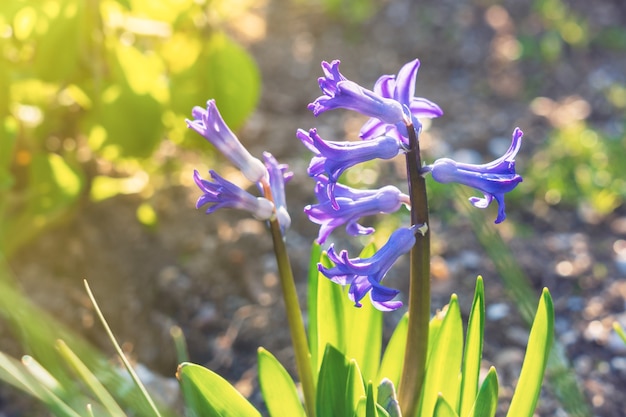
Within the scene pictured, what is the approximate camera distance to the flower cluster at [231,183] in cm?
115

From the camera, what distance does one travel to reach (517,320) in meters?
2.05

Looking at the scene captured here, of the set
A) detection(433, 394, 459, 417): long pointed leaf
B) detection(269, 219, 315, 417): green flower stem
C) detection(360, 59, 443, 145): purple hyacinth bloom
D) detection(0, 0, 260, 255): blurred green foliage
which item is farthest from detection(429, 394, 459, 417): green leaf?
detection(0, 0, 260, 255): blurred green foliage

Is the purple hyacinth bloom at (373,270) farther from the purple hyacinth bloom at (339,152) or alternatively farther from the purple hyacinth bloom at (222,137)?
the purple hyacinth bloom at (222,137)

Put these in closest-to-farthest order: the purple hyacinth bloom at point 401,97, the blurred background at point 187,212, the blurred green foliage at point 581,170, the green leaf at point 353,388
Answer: the purple hyacinth bloom at point 401,97 → the green leaf at point 353,388 → the blurred background at point 187,212 → the blurred green foliage at point 581,170

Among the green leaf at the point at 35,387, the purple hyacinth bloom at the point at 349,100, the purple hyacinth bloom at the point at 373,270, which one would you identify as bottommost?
the green leaf at the point at 35,387

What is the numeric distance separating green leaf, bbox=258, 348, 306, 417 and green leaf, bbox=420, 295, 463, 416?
20 centimetres

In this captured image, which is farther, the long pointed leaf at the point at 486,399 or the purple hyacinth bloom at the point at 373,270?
the long pointed leaf at the point at 486,399

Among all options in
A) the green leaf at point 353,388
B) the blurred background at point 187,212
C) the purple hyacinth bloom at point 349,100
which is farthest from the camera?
the blurred background at point 187,212

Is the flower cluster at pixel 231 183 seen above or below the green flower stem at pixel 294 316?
above

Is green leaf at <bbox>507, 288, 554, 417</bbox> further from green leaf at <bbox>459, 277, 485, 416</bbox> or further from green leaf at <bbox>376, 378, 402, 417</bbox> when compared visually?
green leaf at <bbox>376, 378, 402, 417</bbox>

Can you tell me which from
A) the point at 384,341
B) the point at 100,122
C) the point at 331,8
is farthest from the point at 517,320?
the point at 331,8

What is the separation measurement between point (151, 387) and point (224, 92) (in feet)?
2.56

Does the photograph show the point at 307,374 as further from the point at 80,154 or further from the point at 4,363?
the point at 80,154

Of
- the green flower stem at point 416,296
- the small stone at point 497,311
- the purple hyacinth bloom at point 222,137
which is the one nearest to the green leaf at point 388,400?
the green flower stem at point 416,296
